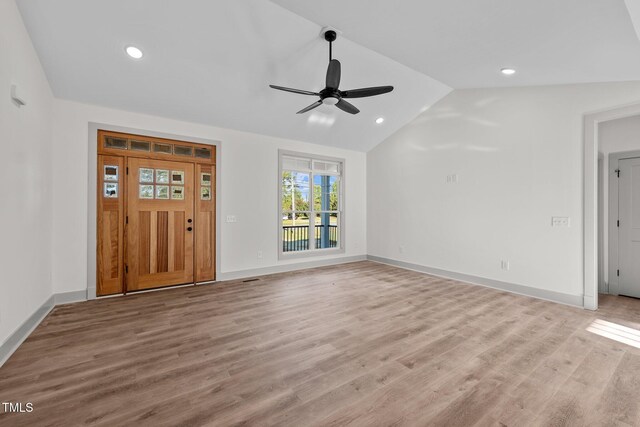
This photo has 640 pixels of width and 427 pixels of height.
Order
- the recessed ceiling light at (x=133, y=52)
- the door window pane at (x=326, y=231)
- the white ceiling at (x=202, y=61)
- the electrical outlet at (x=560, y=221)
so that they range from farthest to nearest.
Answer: the door window pane at (x=326, y=231) → the electrical outlet at (x=560, y=221) → the recessed ceiling light at (x=133, y=52) → the white ceiling at (x=202, y=61)

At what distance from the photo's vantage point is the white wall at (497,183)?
3764mm

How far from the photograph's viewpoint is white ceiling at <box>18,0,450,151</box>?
9.29ft

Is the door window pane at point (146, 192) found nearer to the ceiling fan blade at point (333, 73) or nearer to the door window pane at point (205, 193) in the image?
the door window pane at point (205, 193)

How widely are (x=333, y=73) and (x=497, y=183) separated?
3336 millimetres

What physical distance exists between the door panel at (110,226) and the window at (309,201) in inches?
105

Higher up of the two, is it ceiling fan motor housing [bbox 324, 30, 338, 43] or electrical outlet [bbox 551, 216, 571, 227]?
ceiling fan motor housing [bbox 324, 30, 338, 43]

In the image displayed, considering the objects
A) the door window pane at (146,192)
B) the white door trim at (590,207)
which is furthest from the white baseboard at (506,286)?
the door window pane at (146,192)

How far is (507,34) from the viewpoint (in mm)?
2645

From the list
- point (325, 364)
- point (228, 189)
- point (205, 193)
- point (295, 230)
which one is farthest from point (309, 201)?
point (325, 364)

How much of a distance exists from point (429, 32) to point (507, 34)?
0.72 m

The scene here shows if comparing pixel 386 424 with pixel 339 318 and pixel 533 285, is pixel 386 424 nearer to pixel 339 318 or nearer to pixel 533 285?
pixel 339 318

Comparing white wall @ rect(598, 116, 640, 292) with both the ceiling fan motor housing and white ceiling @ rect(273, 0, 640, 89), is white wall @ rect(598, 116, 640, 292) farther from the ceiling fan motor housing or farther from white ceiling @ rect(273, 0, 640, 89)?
the ceiling fan motor housing

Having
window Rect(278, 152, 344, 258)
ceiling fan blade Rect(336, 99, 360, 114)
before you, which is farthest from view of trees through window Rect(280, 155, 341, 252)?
ceiling fan blade Rect(336, 99, 360, 114)

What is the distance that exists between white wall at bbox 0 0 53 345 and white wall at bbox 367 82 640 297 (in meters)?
5.89
